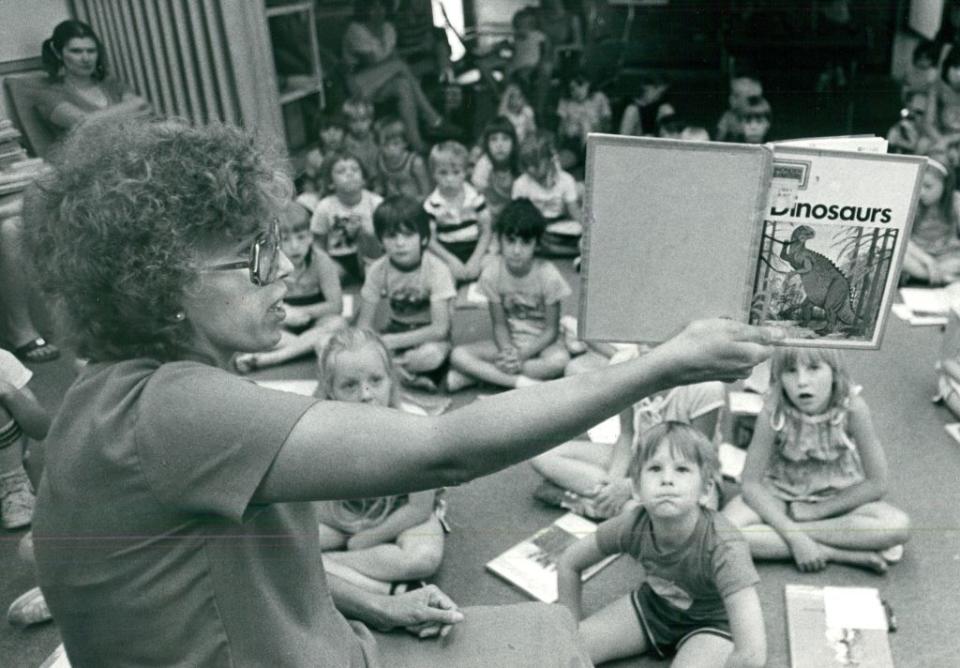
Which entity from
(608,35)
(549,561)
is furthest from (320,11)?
(549,561)

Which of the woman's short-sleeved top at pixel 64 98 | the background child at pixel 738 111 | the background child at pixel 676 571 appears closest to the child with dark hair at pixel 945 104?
the background child at pixel 738 111

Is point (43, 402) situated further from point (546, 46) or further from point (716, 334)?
point (546, 46)

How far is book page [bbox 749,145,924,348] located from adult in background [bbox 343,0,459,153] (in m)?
5.31

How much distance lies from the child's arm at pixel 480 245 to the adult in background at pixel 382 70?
1.88 m

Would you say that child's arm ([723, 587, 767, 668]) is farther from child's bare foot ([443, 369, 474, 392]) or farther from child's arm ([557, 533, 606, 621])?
child's bare foot ([443, 369, 474, 392])

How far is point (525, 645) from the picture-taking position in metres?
1.42

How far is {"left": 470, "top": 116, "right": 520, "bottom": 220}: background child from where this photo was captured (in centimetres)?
519

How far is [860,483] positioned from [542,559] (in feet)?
3.18

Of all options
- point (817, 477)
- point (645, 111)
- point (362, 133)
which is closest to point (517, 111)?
point (645, 111)

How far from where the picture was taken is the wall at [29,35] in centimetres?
396

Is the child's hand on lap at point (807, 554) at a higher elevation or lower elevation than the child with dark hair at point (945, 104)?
lower

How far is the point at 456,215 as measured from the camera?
4.81 metres

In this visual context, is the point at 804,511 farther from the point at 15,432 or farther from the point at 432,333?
the point at 15,432

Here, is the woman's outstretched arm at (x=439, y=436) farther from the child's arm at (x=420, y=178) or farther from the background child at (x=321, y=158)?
the child's arm at (x=420, y=178)
